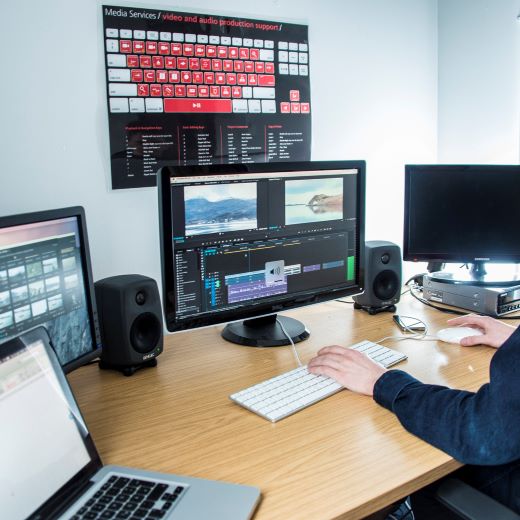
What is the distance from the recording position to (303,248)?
1.71 m

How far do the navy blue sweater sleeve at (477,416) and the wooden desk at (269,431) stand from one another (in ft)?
0.09

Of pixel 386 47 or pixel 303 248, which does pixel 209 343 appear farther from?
pixel 386 47

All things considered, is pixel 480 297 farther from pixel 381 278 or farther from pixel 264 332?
pixel 264 332

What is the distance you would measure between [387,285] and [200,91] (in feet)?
2.74

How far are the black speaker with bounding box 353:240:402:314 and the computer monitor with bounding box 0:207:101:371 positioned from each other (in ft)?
2.86

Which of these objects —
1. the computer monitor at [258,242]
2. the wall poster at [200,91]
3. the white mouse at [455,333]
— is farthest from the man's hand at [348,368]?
the wall poster at [200,91]

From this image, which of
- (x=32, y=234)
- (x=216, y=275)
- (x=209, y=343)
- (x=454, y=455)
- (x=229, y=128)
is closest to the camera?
(x=454, y=455)

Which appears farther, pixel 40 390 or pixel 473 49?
pixel 473 49

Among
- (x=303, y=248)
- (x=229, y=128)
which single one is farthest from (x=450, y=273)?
(x=229, y=128)

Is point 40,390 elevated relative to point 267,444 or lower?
elevated

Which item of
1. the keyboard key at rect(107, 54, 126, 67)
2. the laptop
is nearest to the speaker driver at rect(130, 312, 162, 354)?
the laptop

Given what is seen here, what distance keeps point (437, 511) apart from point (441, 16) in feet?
6.36

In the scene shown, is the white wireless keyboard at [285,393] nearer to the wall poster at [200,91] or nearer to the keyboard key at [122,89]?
the wall poster at [200,91]

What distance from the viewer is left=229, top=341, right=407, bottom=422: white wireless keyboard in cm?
126
